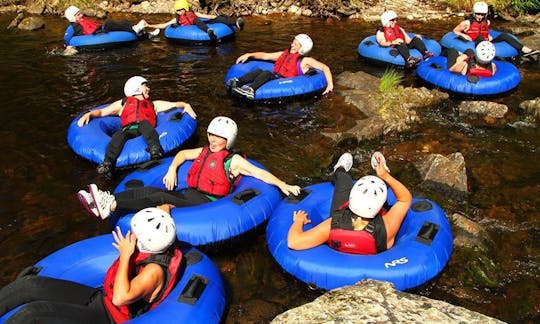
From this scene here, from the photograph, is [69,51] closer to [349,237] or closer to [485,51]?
[485,51]

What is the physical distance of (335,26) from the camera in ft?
52.0

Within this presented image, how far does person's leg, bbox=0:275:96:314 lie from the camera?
421 cm

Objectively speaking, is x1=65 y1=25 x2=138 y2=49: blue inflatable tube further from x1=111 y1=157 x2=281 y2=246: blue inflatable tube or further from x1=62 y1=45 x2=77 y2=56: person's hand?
x1=111 y1=157 x2=281 y2=246: blue inflatable tube

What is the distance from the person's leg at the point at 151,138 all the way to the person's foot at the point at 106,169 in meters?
0.63

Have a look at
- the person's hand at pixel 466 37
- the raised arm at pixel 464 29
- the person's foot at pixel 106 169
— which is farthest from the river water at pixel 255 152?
the raised arm at pixel 464 29

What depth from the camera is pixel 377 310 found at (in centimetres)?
383

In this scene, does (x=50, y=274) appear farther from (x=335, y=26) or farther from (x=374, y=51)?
(x=335, y=26)

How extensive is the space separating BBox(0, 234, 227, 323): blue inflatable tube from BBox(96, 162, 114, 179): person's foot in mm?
2374

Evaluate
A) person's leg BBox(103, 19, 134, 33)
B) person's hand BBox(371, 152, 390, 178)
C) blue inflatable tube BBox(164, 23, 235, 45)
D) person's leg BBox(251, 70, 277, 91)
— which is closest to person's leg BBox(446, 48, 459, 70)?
person's leg BBox(251, 70, 277, 91)

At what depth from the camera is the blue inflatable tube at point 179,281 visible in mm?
4359

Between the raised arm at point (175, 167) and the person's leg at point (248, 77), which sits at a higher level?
the raised arm at point (175, 167)

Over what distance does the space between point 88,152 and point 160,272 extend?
3.95 m

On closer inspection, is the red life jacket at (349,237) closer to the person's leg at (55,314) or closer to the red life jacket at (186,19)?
the person's leg at (55,314)

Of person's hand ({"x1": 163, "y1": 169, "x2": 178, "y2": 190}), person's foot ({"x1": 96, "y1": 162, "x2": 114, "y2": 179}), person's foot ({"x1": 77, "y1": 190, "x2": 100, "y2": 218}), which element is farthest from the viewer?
person's foot ({"x1": 96, "y1": 162, "x2": 114, "y2": 179})
